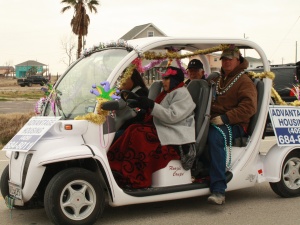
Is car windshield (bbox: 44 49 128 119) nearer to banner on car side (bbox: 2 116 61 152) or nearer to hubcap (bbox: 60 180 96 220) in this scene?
banner on car side (bbox: 2 116 61 152)

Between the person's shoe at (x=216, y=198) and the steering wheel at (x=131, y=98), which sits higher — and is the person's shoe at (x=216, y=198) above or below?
below

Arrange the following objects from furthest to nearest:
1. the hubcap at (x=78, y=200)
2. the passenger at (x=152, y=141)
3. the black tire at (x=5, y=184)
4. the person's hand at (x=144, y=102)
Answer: the black tire at (x=5, y=184)
the passenger at (x=152, y=141)
the person's hand at (x=144, y=102)
the hubcap at (x=78, y=200)

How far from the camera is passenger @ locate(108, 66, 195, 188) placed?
586 cm

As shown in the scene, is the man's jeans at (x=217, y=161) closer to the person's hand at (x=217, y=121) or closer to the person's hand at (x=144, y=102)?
the person's hand at (x=217, y=121)

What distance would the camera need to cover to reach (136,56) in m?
5.80

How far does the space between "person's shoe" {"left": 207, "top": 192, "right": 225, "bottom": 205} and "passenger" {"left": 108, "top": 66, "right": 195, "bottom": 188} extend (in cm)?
63

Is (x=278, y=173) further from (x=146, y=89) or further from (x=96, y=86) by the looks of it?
(x=96, y=86)

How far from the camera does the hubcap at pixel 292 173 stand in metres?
7.00

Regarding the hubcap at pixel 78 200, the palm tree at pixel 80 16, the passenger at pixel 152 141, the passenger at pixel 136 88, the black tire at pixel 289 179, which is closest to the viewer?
the hubcap at pixel 78 200

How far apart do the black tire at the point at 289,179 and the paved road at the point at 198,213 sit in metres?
0.10

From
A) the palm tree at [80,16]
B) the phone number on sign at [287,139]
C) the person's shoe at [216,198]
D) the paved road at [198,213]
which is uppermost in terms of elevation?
the palm tree at [80,16]

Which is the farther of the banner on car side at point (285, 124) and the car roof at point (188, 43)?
the banner on car side at point (285, 124)

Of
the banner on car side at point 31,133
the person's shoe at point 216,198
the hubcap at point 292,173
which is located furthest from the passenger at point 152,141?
the hubcap at point 292,173

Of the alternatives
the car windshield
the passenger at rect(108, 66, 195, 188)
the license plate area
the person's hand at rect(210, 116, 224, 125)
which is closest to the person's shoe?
the passenger at rect(108, 66, 195, 188)
